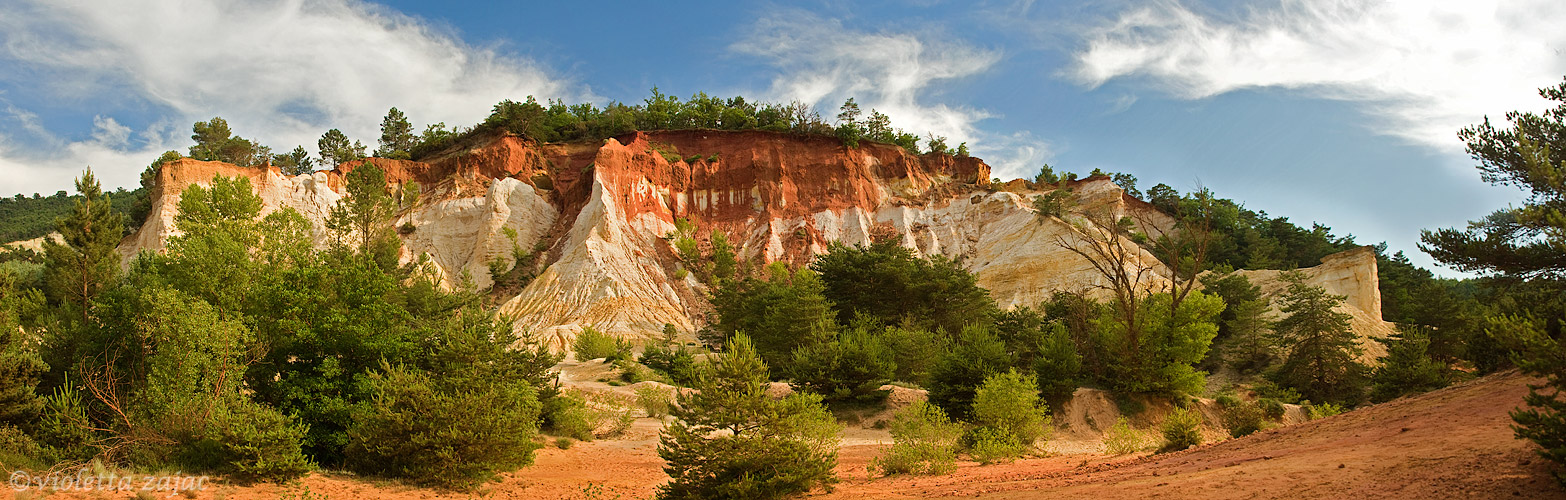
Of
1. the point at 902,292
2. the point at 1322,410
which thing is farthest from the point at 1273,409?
the point at 902,292

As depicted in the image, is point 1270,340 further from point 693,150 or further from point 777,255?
point 693,150

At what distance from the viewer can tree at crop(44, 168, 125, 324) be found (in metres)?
23.7

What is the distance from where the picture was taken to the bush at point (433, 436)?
13.4m

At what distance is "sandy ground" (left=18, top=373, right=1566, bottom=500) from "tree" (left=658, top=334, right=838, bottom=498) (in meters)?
1.07

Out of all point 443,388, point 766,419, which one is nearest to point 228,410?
point 443,388

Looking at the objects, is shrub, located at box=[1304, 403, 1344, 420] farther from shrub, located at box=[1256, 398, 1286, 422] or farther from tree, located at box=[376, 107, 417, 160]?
tree, located at box=[376, 107, 417, 160]

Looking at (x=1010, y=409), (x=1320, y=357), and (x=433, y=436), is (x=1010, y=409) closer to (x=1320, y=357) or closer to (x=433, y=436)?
(x=433, y=436)

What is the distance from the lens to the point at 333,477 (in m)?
13.5

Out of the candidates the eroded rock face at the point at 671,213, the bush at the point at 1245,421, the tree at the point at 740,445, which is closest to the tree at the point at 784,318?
the eroded rock face at the point at 671,213

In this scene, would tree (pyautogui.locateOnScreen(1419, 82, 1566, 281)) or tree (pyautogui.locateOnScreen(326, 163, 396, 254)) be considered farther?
tree (pyautogui.locateOnScreen(326, 163, 396, 254))

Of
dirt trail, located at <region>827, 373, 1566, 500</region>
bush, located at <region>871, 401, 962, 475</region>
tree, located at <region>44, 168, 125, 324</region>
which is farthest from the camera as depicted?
tree, located at <region>44, 168, 125, 324</region>

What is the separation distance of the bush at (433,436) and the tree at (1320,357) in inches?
1111

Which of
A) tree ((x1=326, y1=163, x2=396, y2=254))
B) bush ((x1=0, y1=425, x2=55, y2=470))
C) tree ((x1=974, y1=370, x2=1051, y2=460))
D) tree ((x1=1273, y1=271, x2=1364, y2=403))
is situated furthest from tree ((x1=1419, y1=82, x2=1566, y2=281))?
tree ((x1=326, y1=163, x2=396, y2=254))

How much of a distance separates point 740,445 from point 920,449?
478 cm
